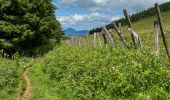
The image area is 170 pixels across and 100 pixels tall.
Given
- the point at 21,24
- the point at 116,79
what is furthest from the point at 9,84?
the point at 21,24

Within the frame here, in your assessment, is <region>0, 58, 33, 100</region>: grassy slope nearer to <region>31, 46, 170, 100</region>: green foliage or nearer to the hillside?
the hillside

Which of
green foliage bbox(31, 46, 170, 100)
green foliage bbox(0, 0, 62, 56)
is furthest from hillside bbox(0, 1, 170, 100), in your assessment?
green foliage bbox(0, 0, 62, 56)

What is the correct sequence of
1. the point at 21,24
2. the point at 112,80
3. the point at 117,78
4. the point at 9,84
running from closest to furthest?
the point at 117,78, the point at 112,80, the point at 9,84, the point at 21,24

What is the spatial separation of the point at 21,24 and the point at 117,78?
2916 cm

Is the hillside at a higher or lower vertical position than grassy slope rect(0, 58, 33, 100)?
higher

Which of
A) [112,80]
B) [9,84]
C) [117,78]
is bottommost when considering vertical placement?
[9,84]

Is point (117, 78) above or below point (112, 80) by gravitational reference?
above

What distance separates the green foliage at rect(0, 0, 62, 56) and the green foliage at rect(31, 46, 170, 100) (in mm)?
21985

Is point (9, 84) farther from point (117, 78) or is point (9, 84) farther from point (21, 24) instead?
point (21, 24)

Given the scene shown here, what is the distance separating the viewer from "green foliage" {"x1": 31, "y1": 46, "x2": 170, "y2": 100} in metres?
12.0

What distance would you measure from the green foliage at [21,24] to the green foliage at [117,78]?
21985mm

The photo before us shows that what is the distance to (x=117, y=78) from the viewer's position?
13.1 meters

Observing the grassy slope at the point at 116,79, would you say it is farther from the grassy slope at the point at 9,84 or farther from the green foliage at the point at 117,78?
the grassy slope at the point at 9,84

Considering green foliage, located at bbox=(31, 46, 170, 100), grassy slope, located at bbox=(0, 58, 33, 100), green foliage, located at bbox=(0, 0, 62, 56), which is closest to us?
green foliage, located at bbox=(31, 46, 170, 100)
